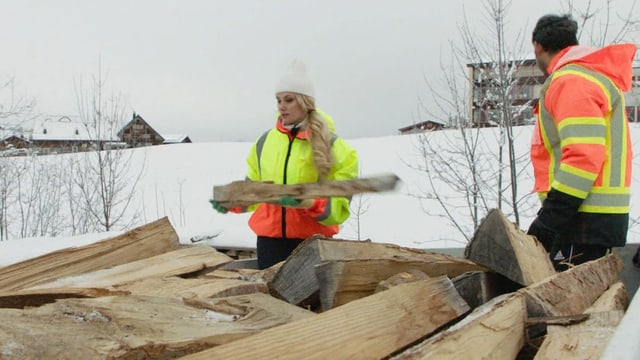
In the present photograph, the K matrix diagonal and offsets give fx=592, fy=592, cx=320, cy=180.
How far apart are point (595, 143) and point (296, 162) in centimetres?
145

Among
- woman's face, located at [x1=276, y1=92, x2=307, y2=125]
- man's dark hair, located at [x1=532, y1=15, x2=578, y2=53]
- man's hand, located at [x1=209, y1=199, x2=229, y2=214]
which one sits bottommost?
man's hand, located at [x1=209, y1=199, x2=229, y2=214]

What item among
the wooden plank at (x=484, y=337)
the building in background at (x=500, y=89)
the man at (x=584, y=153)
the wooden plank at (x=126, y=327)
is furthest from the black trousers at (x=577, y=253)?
the building in background at (x=500, y=89)

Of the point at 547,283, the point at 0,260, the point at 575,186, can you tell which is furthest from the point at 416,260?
the point at 0,260

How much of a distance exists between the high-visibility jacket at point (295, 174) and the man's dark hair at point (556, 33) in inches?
44.2

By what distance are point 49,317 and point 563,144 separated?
2.24 metres

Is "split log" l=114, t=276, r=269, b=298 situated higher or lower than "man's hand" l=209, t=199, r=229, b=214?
lower

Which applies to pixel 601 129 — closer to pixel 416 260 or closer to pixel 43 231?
pixel 416 260

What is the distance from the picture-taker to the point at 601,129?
8.77ft

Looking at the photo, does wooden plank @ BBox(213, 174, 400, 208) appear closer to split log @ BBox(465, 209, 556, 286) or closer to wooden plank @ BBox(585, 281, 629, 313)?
split log @ BBox(465, 209, 556, 286)

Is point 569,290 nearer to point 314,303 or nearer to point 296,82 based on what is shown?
point 314,303

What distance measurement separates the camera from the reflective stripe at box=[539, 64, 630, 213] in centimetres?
264

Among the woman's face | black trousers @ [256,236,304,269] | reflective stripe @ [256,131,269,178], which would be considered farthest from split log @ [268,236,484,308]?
reflective stripe @ [256,131,269,178]

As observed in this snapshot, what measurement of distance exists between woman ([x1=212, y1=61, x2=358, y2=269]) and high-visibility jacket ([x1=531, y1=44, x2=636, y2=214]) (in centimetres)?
98

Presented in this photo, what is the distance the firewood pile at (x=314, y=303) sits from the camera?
4.29ft
